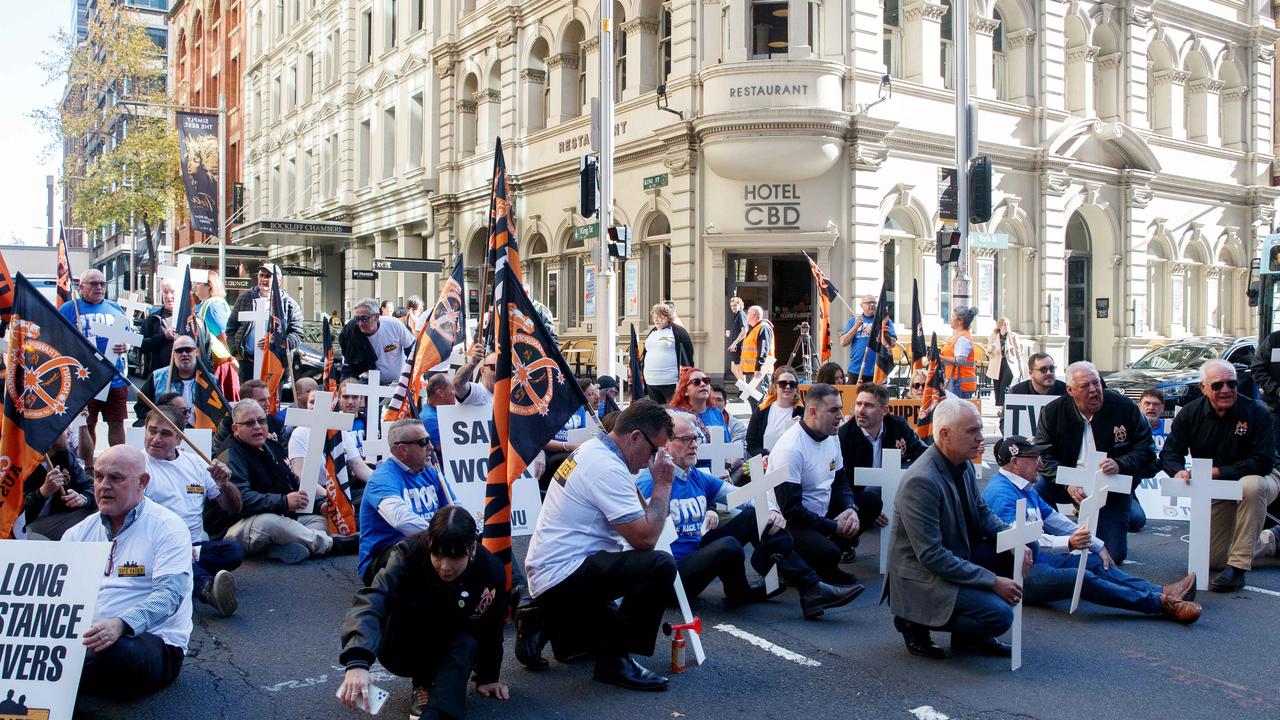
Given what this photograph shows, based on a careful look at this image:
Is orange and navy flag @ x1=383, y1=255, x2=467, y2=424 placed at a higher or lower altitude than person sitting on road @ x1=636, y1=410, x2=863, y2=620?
higher

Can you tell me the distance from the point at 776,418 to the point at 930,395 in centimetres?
222

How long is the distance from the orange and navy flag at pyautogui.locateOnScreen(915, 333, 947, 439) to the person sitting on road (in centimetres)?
421

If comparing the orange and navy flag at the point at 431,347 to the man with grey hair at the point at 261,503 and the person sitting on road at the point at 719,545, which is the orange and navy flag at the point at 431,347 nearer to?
the man with grey hair at the point at 261,503

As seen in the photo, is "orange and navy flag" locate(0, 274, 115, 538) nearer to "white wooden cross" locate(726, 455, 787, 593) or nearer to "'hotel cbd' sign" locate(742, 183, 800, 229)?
"white wooden cross" locate(726, 455, 787, 593)

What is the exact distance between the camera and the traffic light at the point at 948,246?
1772 cm

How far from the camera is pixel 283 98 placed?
47.4 m

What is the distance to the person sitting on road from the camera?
21.2ft

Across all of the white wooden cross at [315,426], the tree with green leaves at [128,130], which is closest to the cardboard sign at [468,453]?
the white wooden cross at [315,426]

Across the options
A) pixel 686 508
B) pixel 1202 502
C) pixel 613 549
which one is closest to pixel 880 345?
→ pixel 1202 502

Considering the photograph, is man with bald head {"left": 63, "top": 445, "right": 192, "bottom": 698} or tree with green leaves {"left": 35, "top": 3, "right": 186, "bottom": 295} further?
tree with green leaves {"left": 35, "top": 3, "right": 186, "bottom": 295}

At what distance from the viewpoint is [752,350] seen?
1802cm

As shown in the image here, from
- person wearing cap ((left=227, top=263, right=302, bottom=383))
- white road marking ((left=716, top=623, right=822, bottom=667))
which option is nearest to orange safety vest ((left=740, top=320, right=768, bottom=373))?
person wearing cap ((left=227, top=263, right=302, bottom=383))

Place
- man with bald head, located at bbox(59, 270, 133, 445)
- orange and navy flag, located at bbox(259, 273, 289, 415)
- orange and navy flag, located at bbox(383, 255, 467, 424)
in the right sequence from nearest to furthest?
orange and navy flag, located at bbox(383, 255, 467, 424) < man with bald head, located at bbox(59, 270, 133, 445) < orange and navy flag, located at bbox(259, 273, 289, 415)

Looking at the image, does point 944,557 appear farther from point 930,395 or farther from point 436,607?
point 930,395
